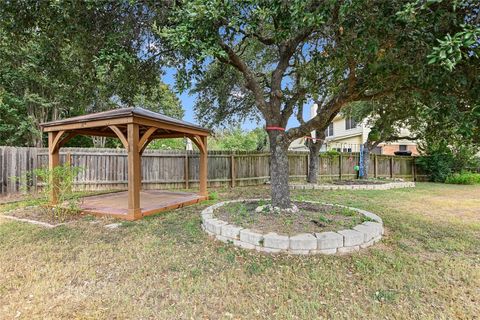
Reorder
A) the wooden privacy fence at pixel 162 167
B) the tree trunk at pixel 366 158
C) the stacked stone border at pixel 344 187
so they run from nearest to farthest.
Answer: the wooden privacy fence at pixel 162 167 → the stacked stone border at pixel 344 187 → the tree trunk at pixel 366 158

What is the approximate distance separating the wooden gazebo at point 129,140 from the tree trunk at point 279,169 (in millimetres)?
2626

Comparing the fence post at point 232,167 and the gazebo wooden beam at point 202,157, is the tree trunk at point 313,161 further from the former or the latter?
the gazebo wooden beam at point 202,157

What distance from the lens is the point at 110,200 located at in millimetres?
6734

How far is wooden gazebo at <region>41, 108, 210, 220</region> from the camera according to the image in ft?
16.3

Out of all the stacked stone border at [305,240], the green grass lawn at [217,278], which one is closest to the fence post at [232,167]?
the green grass lawn at [217,278]

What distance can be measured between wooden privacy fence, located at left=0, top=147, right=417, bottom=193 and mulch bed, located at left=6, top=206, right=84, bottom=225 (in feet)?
8.62

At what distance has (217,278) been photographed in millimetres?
2734

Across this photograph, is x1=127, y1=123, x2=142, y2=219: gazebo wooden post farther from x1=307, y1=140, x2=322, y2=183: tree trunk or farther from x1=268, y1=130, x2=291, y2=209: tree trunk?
x1=307, y1=140, x2=322, y2=183: tree trunk

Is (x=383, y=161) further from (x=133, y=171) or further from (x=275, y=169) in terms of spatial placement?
(x=133, y=171)

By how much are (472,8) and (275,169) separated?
10.6 feet

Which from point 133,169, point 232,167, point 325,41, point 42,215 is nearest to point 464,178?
point 232,167

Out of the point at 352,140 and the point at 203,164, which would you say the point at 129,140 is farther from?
the point at 352,140

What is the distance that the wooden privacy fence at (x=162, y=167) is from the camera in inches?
312

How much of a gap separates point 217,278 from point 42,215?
15.4ft
